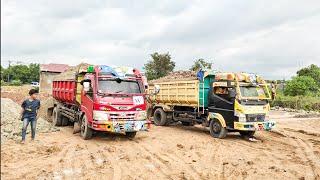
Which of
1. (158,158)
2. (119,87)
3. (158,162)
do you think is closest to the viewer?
(158,162)

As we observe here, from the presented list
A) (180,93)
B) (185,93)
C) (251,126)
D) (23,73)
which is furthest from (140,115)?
A: (23,73)

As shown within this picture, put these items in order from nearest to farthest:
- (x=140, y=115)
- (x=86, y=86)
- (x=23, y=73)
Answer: (x=86, y=86) < (x=140, y=115) < (x=23, y=73)

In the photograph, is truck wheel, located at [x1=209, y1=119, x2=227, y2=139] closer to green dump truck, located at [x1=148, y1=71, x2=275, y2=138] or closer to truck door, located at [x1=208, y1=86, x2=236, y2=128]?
green dump truck, located at [x1=148, y1=71, x2=275, y2=138]

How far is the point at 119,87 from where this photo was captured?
12.2 meters

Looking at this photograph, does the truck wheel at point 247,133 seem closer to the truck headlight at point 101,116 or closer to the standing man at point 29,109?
the truck headlight at point 101,116

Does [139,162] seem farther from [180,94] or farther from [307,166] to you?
[180,94]

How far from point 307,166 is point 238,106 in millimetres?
4309

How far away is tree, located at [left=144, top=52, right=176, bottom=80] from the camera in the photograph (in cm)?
3381

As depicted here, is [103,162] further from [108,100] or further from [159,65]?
[159,65]

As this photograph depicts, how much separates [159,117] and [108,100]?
6370 millimetres

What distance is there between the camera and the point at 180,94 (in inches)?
620

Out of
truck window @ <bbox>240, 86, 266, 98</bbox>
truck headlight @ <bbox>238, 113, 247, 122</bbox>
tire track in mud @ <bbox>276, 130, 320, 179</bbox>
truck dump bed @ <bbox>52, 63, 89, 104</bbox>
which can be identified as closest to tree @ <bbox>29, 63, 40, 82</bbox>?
truck dump bed @ <bbox>52, 63, 89, 104</bbox>

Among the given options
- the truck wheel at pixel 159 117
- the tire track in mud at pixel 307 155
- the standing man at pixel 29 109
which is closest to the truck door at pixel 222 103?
the tire track in mud at pixel 307 155

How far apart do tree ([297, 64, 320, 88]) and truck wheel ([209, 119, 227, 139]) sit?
1291 inches
